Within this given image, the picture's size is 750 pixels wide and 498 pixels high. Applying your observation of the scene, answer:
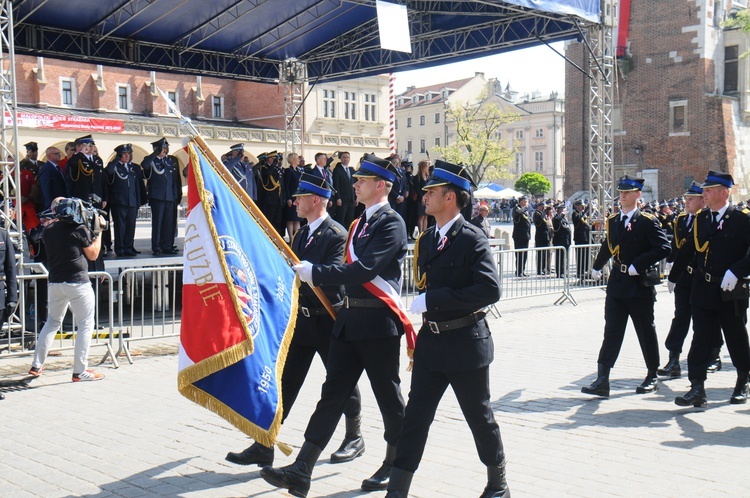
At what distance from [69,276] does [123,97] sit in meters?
51.3

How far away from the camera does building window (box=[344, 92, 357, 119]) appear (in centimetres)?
6366

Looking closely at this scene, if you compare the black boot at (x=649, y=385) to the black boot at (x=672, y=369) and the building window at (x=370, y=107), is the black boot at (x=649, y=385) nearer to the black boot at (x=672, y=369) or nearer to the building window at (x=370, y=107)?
the black boot at (x=672, y=369)

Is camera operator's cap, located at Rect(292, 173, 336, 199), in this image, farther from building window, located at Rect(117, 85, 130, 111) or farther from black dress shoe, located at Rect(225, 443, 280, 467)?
building window, located at Rect(117, 85, 130, 111)

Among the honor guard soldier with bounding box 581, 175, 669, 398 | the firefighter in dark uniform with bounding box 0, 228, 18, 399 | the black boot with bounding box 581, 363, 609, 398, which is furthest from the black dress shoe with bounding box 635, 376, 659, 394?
the firefighter in dark uniform with bounding box 0, 228, 18, 399

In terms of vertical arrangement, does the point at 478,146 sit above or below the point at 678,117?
above

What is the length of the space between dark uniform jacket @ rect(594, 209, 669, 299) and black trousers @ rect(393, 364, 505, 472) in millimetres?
3701

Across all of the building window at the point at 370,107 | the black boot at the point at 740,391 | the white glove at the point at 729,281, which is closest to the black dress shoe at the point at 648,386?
the black boot at the point at 740,391

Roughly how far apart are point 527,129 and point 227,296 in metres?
95.6

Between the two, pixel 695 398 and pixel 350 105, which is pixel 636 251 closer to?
pixel 695 398

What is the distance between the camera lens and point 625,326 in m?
8.05

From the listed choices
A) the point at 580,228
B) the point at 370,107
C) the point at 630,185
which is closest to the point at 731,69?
the point at 580,228

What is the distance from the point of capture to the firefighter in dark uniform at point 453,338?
466 cm

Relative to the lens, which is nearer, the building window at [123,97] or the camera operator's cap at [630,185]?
the camera operator's cap at [630,185]

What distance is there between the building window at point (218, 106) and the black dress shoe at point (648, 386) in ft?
183
